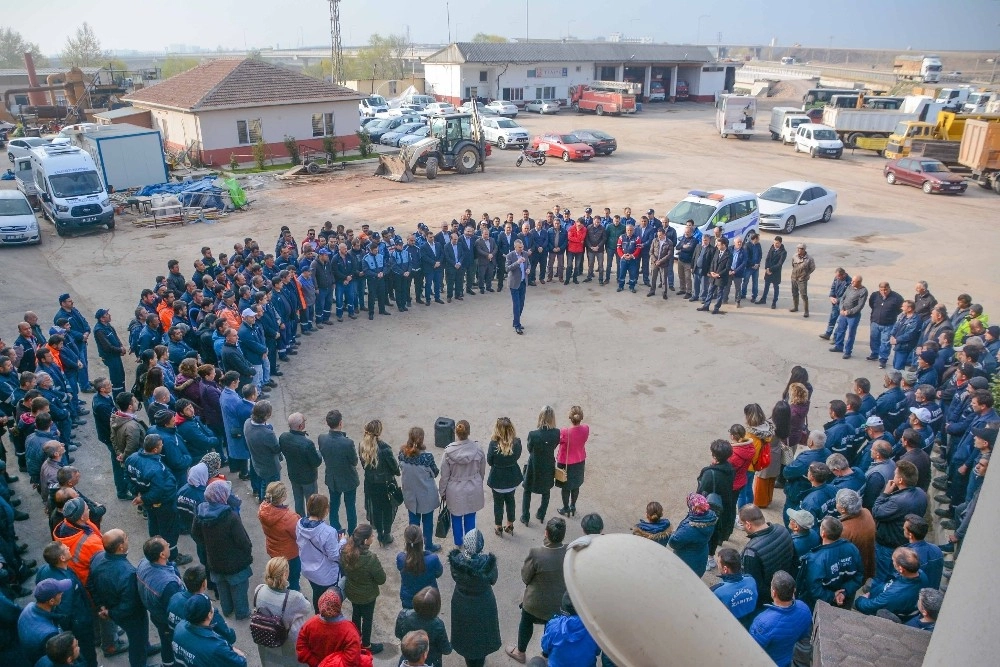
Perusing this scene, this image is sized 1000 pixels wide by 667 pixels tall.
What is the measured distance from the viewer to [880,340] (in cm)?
1246

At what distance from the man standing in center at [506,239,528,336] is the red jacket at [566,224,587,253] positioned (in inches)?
95.9

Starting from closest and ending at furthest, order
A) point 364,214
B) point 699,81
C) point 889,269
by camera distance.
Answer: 1. point 889,269
2. point 364,214
3. point 699,81

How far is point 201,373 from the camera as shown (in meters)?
8.77

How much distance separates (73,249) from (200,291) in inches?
417

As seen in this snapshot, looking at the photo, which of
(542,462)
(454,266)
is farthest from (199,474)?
(454,266)

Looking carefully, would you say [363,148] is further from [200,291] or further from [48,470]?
[48,470]

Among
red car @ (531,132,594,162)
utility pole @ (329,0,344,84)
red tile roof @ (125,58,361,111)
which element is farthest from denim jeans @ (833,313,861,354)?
utility pole @ (329,0,344,84)

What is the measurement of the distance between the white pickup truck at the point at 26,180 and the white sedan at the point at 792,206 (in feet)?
72.8

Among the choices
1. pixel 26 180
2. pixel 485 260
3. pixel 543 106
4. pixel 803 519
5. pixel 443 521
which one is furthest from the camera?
pixel 543 106

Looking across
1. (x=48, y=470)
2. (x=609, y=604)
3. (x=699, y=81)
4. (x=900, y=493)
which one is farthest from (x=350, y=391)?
(x=699, y=81)

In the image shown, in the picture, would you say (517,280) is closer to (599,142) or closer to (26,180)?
(26,180)

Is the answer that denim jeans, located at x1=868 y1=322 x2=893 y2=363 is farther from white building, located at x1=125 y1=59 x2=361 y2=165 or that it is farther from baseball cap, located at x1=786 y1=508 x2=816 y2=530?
white building, located at x1=125 y1=59 x2=361 y2=165

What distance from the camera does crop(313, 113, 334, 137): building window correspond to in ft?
105

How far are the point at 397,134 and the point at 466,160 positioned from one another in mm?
8202
